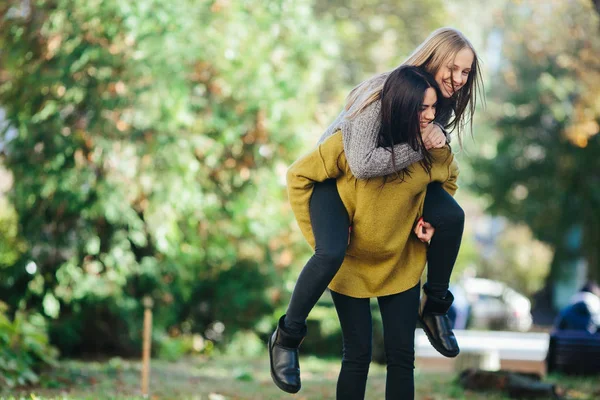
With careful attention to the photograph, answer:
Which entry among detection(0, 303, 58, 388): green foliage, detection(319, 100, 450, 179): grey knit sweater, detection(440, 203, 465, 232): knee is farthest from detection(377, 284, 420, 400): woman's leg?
detection(0, 303, 58, 388): green foliage

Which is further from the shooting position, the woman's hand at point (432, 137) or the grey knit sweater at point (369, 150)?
the woman's hand at point (432, 137)

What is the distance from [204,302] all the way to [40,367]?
190 inches

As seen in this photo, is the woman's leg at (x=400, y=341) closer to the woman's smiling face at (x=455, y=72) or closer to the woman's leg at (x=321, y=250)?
the woman's leg at (x=321, y=250)

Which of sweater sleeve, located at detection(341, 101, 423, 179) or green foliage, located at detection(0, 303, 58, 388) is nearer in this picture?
sweater sleeve, located at detection(341, 101, 423, 179)

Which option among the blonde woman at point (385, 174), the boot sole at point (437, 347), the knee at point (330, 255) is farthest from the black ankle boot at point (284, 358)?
the boot sole at point (437, 347)

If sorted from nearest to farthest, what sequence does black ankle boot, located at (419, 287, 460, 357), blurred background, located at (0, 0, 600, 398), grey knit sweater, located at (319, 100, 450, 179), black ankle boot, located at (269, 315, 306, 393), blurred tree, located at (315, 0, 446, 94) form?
grey knit sweater, located at (319, 100, 450, 179)
black ankle boot, located at (269, 315, 306, 393)
black ankle boot, located at (419, 287, 460, 357)
blurred background, located at (0, 0, 600, 398)
blurred tree, located at (315, 0, 446, 94)

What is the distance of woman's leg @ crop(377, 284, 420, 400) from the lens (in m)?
3.62

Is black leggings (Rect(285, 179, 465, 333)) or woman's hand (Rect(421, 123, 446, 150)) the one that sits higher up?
woman's hand (Rect(421, 123, 446, 150))

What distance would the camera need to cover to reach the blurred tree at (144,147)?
9211 mm

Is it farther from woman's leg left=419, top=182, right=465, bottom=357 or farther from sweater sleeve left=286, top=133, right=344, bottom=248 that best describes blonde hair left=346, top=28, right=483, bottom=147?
woman's leg left=419, top=182, right=465, bottom=357

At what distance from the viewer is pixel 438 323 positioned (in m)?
3.79

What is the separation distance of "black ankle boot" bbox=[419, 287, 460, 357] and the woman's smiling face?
898 mm

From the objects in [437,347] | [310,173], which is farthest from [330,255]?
[437,347]

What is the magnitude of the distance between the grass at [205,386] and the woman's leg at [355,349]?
232cm
